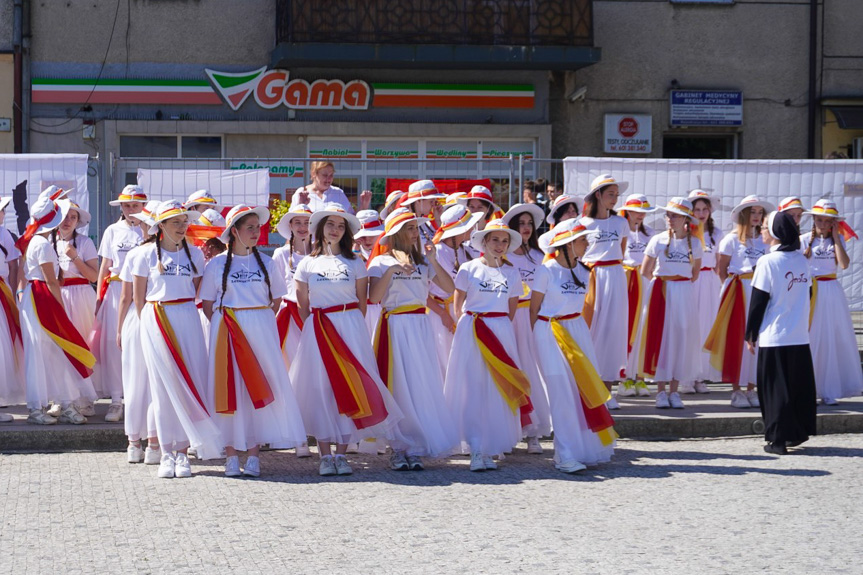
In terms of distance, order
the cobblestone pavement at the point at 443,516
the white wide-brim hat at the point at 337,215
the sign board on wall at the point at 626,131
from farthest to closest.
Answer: the sign board on wall at the point at 626,131
the white wide-brim hat at the point at 337,215
the cobblestone pavement at the point at 443,516

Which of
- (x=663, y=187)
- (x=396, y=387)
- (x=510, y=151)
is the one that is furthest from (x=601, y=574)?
(x=510, y=151)

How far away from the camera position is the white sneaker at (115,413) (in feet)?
35.0

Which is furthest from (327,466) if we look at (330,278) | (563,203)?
(563,203)

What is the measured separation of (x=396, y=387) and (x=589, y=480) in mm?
1580

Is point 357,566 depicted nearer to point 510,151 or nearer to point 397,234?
point 397,234

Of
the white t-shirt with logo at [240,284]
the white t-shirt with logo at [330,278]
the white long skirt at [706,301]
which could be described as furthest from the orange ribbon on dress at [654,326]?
the white t-shirt with logo at [240,284]

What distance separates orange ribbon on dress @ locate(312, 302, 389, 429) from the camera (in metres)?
8.91

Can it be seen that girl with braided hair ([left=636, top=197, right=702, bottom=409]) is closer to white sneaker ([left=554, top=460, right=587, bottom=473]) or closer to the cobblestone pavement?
the cobblestone pavement

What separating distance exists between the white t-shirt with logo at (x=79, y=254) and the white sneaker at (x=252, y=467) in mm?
2897

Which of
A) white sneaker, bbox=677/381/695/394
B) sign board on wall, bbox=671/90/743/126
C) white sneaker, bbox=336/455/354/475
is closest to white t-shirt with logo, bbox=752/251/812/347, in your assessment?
white sneaker, bbox=677/381/695/394

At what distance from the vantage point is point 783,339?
10000 mm

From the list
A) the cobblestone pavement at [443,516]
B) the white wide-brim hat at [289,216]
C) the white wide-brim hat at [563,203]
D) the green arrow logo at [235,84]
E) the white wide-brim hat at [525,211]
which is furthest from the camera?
the green arrow logo at [235,84]

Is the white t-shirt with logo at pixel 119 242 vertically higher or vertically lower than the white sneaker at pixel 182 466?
higher

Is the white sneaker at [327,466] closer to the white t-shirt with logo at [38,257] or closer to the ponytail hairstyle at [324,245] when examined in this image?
the ponytail hairstyle at [324,245]
